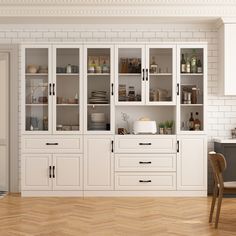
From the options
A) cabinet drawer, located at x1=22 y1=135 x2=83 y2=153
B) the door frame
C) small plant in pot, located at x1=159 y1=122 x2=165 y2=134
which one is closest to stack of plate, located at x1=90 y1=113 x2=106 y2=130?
cabinet drawer, located at x1=22 y1=135 x2=83 y2=153

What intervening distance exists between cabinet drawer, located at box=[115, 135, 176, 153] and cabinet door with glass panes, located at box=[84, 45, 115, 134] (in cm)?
26

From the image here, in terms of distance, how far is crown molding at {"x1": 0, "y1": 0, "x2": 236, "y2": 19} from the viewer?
25.0 feet

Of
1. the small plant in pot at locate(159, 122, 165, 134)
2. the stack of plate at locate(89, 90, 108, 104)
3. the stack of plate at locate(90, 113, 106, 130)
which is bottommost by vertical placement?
the small plant in pot at locate(159, 122, 165, 134)

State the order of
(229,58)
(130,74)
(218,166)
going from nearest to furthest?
(218,166) < (229,58) < (130,74)

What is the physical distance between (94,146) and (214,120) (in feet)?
6.32

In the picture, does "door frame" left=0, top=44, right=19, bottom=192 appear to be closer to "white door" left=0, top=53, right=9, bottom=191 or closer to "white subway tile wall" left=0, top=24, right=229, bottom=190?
"white door" left=0, top=53, right=9, bottom=191

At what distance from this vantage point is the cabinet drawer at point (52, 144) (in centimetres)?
782

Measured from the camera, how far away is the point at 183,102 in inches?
309

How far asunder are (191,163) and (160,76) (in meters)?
1.36

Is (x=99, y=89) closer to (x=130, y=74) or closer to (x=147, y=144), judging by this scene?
(x=130, y=74)

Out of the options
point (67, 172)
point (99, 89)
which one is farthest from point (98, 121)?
point (67, 172)

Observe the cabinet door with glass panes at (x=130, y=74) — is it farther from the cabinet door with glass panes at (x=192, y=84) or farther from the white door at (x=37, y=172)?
the white door at (x=37, y=172)

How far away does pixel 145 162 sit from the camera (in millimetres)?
7820

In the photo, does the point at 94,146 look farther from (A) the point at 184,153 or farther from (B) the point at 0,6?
(B) the point at 0,6
